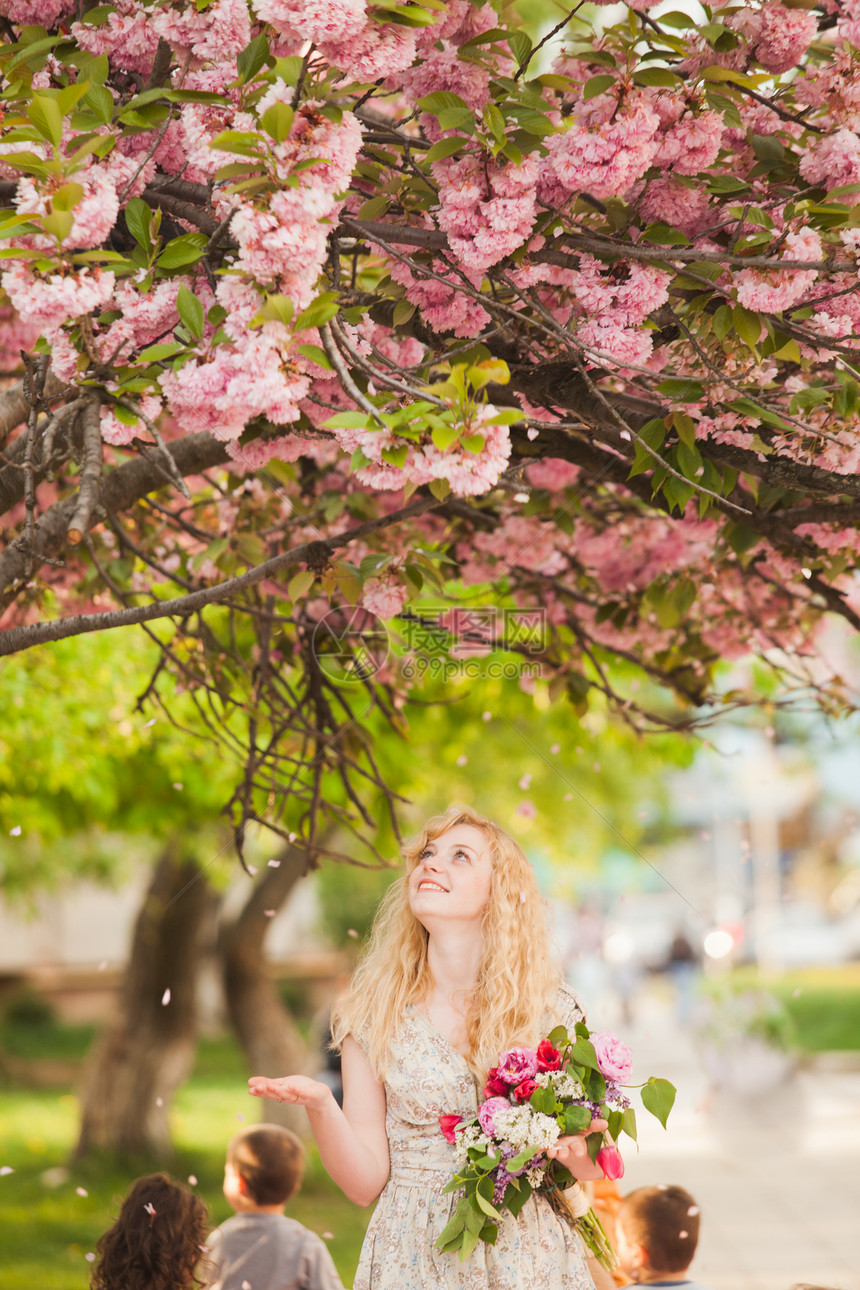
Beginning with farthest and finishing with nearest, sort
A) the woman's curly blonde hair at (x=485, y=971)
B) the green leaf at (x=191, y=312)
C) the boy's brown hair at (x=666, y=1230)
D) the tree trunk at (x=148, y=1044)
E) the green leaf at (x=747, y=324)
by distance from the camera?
1. the tree trunk at (x=148, y=1044)
2. the boy's brown hair at (x=666, y=1230)
3. the woman's curly blonde hair at (x=485, y=971)
4. the green leaf at (x=747, y=324)
5. the green leaf at (x=191, y=312)

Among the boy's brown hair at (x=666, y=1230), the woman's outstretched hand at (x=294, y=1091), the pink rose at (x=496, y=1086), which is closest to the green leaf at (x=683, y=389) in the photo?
the pink rose at (x=496, y=1086)

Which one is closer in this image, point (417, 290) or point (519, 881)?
point (417, 290)

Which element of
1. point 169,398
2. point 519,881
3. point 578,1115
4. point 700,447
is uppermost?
point 700,447

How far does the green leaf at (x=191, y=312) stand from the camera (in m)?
1.77

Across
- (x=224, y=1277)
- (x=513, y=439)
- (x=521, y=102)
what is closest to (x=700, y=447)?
(x=513, y=439)

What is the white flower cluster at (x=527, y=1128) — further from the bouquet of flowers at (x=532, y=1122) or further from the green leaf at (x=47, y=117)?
the green leaf at (x=47, y=117)

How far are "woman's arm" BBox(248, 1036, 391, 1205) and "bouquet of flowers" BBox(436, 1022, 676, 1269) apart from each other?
0.64 feet

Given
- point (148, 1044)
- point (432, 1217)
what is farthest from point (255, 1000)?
point (432, 1217)

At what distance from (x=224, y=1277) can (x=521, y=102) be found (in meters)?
3.04

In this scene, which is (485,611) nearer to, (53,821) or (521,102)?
(521,102)

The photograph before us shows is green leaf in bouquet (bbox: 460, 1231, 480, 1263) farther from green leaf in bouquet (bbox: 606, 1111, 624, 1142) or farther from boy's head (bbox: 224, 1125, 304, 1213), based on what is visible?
boy's head (bbox: 224, 1125, 304, 1213)

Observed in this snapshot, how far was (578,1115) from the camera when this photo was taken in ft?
6.71

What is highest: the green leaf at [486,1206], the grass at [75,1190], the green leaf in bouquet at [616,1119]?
the green leaf in bouquet at [616,1119]

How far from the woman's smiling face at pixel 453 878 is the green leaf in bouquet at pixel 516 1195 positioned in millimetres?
550
